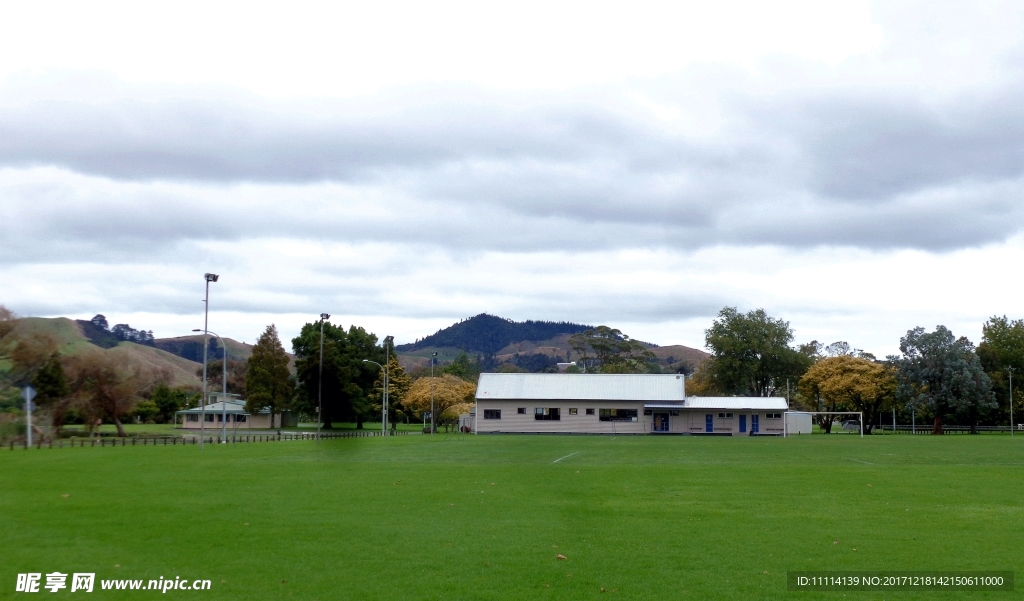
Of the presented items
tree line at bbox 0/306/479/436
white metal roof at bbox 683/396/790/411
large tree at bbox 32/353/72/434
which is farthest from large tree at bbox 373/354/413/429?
large tree at bbox 32/353/72/434

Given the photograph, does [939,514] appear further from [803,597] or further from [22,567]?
[22,567]

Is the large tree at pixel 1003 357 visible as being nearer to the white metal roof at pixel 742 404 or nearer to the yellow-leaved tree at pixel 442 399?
the white metal roof at pixel 742 404

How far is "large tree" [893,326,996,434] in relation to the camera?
81.9m

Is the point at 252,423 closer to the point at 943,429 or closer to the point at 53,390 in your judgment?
the point at 53,390

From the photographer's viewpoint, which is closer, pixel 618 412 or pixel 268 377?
pixel 618 412

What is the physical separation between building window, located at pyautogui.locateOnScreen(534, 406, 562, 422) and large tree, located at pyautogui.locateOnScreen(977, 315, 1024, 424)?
46.5 metres

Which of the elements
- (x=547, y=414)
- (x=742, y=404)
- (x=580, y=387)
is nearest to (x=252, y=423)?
(x=547, y=414)

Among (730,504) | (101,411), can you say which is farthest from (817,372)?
(730,504)

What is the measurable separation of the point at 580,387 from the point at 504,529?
216 feet

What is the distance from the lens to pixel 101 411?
71062 mm

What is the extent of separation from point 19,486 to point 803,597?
20936mm

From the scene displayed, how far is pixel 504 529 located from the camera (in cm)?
1522

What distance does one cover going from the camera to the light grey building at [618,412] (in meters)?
77.6

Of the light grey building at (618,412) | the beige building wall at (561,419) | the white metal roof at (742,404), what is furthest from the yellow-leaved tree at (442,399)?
the white metal roof at (742,404)
